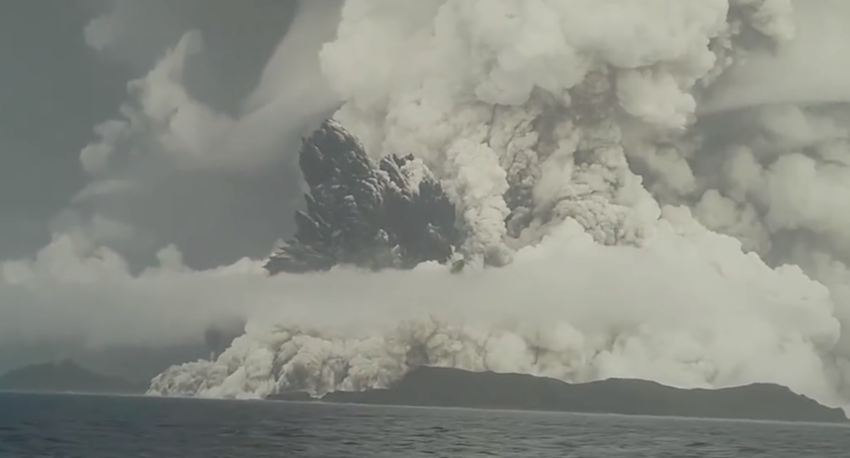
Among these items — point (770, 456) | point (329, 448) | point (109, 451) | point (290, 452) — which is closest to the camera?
point (109, 451)

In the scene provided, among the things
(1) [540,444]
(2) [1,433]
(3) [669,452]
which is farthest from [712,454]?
(2) [1,433]

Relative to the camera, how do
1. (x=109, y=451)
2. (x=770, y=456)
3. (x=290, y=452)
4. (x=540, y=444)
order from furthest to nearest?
(x=540, y=444) → (x=770, y=456) → (x=290, y=452) → (x=109, y=451)

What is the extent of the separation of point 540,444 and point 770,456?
4337 centimetres

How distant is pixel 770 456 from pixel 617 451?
1061 inches

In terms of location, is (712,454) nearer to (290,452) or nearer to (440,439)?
(440,439)

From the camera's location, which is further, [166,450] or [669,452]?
[669,452]

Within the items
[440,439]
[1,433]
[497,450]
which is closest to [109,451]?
[1,433]

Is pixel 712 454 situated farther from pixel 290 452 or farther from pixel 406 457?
pixel 290 452

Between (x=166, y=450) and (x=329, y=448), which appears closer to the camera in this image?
(x=166, y=450)

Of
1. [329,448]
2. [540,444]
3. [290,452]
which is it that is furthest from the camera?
[540,444]

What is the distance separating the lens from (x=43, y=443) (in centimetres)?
13775

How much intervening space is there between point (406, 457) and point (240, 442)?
4173 centimetres

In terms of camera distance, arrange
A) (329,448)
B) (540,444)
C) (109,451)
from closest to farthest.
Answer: (109,451) < (329,448) < (540,444)

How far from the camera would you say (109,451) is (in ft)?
409
